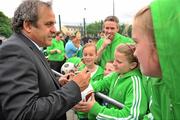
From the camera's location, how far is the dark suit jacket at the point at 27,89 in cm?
227

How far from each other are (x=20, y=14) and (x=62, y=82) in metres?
0.80

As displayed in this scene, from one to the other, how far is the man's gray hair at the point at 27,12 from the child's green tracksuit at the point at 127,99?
0.92m

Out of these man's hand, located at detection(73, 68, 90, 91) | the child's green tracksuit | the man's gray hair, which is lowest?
the child's green tracksuit

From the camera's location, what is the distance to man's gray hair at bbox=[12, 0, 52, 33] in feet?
8.66

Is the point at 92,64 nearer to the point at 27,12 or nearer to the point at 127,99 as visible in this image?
the point at 127,99

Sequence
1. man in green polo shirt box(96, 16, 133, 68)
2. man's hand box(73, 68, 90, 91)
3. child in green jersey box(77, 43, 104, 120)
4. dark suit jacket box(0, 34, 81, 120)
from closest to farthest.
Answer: dark suit jacket box(0, 34, 81, 120) → man's hand box(73, 68, 90, 91) → child in green jersey box(77, 43, 104, 120) → man in green polo shirt box(96, 16, 133, 68)

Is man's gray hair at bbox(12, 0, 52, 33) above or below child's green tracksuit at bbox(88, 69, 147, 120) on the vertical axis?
above

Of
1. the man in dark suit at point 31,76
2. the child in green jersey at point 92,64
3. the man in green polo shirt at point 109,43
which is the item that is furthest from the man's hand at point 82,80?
the man in green polo shirt at point 109,43

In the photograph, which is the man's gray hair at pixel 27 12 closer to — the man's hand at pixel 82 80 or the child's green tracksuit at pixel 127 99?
the man's hand at pixel 82 80

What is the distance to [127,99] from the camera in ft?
9.78

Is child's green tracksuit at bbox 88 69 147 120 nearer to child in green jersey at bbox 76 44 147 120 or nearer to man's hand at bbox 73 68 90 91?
child in green jersey at bbox 76 44 147 120

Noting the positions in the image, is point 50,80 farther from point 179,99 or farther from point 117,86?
point 179,99

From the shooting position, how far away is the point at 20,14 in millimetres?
2666

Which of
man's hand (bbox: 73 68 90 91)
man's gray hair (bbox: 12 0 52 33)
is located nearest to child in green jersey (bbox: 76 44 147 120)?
man's hand (bbox: 73 68 90 91)
